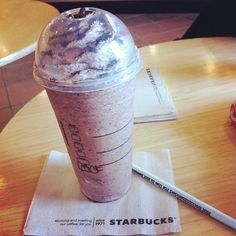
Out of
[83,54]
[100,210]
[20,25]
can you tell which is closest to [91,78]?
[83,54]

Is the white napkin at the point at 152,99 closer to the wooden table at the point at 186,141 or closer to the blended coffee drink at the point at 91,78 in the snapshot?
the wooden table at the point at 186,141

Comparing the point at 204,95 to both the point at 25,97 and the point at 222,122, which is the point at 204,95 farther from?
the point at 25,97

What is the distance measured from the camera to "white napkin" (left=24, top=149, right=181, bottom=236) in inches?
21.6

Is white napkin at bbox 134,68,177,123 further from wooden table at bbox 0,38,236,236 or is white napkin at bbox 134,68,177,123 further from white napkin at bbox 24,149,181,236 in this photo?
white napkin at bbox 24,149,181,236

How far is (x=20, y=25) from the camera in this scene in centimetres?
134

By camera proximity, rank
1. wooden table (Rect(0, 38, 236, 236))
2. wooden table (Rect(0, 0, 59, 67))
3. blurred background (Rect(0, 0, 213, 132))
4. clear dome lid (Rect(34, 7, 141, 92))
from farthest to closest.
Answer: blurred background (Rect(0, 0, 213, 132)), wooden table (Rect(0, 0, 59, 67)), wooden table (Rect(0, 38, 236, 236)), clear dome lid (Rect(34, 7, 141, 92))

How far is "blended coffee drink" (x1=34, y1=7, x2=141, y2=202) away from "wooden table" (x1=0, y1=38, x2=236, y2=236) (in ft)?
0.52

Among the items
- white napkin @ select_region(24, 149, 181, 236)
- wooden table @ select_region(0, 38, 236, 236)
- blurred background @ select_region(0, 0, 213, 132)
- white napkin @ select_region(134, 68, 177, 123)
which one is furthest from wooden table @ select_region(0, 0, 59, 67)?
blurred background @ select_region(0, 0, 213, 132)

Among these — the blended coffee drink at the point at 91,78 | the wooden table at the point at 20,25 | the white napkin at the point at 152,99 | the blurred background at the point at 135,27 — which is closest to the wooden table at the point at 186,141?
the white napkin at the point at 152,99

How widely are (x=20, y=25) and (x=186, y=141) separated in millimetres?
902

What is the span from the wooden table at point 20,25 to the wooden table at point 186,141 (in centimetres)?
33

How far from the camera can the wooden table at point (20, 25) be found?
44.9 inches

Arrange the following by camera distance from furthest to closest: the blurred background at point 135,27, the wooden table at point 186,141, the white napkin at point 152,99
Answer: the blurred background at point 135,27
the white napkin at point 152,99
the wooden table at point 186,141

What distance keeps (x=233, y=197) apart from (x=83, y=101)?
30cm
